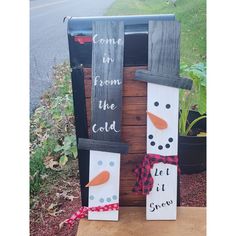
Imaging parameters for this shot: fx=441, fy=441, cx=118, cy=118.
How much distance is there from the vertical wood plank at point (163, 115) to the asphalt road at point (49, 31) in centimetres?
→ 18

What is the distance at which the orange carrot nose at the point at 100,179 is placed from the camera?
1111 millimetres

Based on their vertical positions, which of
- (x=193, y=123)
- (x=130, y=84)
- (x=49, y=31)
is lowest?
(x=193, y=123)

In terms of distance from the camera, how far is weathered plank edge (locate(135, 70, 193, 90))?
1062mm

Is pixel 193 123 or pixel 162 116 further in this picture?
pixel 193 123

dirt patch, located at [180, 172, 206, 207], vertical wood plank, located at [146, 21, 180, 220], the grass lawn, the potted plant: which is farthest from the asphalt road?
dirt patch, located at [180, 172, 206, 207]

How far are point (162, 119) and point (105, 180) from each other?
211mm

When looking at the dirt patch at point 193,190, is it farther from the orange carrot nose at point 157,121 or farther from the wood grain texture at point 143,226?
the orange carrot nose at point 157,121

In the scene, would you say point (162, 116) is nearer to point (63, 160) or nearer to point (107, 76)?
point (107, 76)

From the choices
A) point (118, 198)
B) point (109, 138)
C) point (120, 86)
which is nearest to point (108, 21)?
point (120, 86)

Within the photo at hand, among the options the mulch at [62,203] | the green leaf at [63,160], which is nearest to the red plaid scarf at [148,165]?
the mulch at [62,203]

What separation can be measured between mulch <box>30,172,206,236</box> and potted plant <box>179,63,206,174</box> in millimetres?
35

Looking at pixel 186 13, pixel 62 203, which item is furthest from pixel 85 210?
pixel 186 13

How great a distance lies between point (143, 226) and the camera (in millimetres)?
1122
